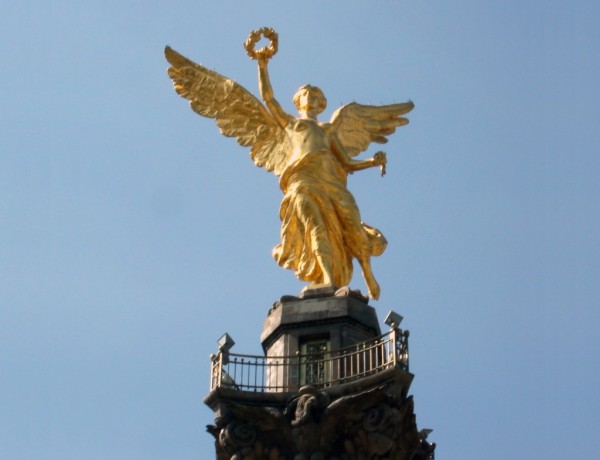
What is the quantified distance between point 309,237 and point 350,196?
1.48 metres

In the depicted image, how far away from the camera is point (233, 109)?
45.6m

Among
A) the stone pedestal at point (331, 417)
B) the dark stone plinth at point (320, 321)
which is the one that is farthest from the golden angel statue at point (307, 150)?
the stone pedestal at point (331, 417)

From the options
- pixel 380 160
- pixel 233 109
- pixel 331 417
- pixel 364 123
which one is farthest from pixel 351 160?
pixel 331 417

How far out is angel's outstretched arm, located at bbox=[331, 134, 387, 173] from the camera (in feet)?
146

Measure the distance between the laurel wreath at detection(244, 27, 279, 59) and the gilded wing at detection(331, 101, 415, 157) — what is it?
217cm

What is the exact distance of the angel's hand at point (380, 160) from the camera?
146 feet

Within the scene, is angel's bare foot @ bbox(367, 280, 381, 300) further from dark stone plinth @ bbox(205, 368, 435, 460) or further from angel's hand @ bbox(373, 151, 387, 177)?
dark stone plinth @ bbox(205, 368, 435, 460)

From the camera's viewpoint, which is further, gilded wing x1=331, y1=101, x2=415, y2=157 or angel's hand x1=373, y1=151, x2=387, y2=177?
gilded wing x1=331, y1=101, x2=415, y2=157

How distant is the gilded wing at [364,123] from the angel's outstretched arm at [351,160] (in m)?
0.51

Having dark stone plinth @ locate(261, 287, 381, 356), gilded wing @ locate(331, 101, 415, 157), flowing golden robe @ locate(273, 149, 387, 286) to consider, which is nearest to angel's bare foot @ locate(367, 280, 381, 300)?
flowing golden robe @ locate(273, 149, 387, 286)

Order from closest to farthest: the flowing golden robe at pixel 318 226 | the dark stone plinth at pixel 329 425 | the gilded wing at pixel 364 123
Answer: the dark stone plinth at pixel 329 425
the flowing golden robe at pixel 318 226
the gilded wing at pixel 364 123

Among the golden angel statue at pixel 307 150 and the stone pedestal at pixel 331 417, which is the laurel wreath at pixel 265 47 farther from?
the stone pedestal at pixel 331 417

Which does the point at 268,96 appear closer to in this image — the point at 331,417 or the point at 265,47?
the point at 265,47

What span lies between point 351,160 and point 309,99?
70.2 inches
